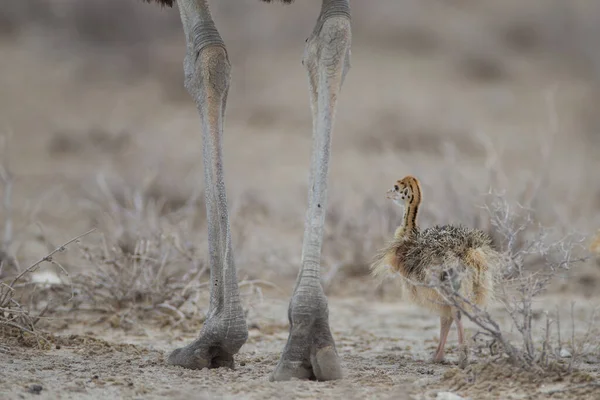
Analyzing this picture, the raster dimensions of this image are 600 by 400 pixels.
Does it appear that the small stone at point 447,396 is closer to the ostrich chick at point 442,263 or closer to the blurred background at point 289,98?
→ the ostrich chick at point 442,263

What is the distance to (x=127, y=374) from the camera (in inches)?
175

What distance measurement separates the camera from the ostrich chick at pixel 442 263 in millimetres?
4727

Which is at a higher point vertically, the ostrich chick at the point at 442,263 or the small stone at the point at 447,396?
the ostrich chick at the point at 442,263

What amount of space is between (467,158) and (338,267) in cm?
820

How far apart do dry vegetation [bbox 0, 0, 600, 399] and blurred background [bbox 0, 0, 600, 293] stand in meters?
0.05

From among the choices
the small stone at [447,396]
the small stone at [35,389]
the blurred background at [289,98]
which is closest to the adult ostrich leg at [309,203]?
the small stone at [447,396]

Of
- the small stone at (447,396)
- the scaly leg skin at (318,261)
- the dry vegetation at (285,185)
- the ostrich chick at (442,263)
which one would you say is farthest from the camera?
the ostrich chick at (442,263)

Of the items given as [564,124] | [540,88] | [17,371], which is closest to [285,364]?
[17,371]

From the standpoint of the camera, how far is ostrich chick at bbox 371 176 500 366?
15.5ft

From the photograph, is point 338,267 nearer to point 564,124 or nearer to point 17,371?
point 17,371

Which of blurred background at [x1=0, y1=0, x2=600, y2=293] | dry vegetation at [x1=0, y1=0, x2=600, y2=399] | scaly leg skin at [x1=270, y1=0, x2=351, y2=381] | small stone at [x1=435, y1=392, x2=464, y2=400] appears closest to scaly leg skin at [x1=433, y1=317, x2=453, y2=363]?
dry vegetation at [x1=0, y1=0, x2=600, y2=399]

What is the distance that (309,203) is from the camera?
4324 millimetres

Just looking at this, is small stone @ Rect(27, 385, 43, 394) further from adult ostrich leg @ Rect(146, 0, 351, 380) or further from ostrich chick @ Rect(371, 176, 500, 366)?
ostrich chick @ Rect(371, 176, 500, 366)

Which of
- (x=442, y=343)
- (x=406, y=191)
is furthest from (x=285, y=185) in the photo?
(x=442, y=343)
